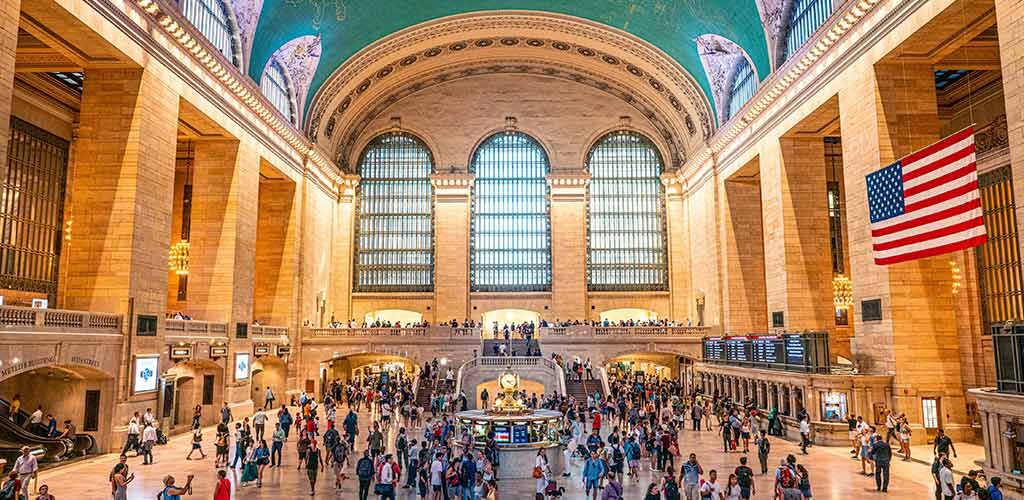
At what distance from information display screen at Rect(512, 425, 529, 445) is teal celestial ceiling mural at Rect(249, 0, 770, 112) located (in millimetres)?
17226

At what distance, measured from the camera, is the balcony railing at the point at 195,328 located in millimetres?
19781

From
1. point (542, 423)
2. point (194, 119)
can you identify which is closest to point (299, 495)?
point (542, 423)

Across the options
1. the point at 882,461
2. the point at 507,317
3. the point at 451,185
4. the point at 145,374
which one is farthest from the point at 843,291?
the point at 145,374

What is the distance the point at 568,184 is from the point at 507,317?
27.7 ft

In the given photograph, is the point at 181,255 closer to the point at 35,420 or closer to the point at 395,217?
the point at 35,420

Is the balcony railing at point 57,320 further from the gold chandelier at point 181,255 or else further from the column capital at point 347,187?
the column capital at point 347,187

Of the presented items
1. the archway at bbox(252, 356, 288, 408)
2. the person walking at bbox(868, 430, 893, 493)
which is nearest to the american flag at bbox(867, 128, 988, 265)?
the person walking at bbox(868, 430, 893, 493)

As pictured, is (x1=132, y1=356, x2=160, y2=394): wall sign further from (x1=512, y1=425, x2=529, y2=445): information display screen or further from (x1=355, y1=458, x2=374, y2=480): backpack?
(x1=512, y1=425, x2=529, y2=445): information display screen

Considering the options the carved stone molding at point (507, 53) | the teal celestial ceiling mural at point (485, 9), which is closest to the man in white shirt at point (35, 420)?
the teal celestial ceiling mural at point (485, 9)

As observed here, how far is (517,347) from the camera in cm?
3166

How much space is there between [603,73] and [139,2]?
25254 mm

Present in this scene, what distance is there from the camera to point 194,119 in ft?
73.3

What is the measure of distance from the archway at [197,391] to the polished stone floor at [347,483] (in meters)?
5.74

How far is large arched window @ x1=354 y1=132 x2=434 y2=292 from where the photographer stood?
129ft
